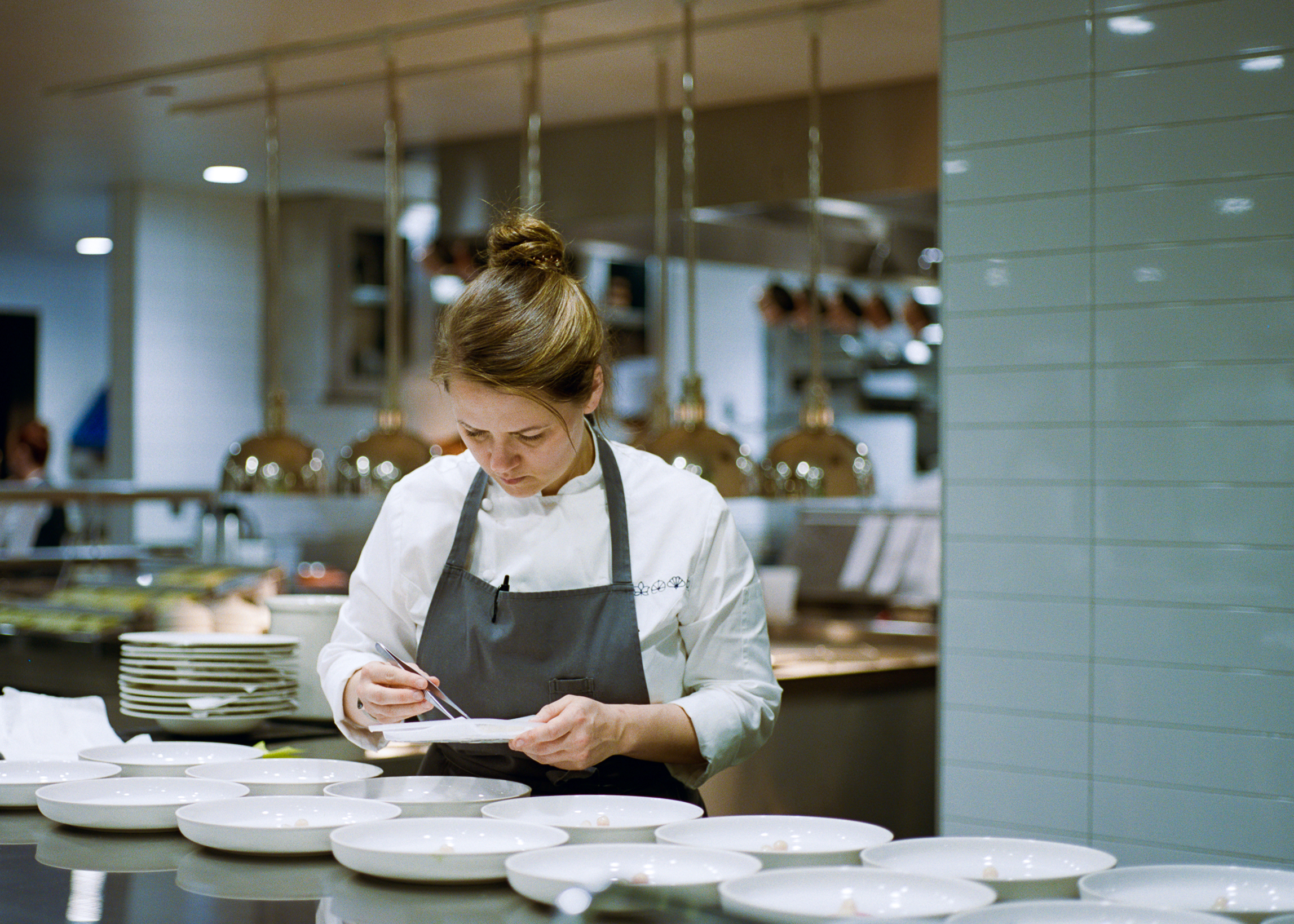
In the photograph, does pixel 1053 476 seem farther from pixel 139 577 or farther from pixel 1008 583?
pixel 139 577

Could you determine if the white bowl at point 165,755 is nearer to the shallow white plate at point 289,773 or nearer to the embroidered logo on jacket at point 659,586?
the shallow white plate at point 289,773

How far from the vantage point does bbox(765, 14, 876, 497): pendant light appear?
3727 mm

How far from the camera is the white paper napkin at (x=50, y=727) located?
7.22 feet

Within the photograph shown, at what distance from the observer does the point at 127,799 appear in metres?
1.76

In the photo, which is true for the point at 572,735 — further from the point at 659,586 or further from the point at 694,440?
the point at 694,440

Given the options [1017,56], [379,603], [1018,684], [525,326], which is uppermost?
[1017,56]

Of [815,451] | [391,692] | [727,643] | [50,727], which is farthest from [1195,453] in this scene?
[50,727]

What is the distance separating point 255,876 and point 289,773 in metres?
0.45

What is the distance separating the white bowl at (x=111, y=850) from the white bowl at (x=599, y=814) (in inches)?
13.3

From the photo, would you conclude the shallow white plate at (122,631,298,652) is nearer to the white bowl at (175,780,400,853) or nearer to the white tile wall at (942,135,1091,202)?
the white bowl at (175,780,400,853)

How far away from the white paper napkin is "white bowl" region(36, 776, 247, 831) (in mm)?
379

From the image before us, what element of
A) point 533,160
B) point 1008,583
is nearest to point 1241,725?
point 1008,583

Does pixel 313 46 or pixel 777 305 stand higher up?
pixel 313 46

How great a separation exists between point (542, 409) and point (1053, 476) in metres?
1.40
